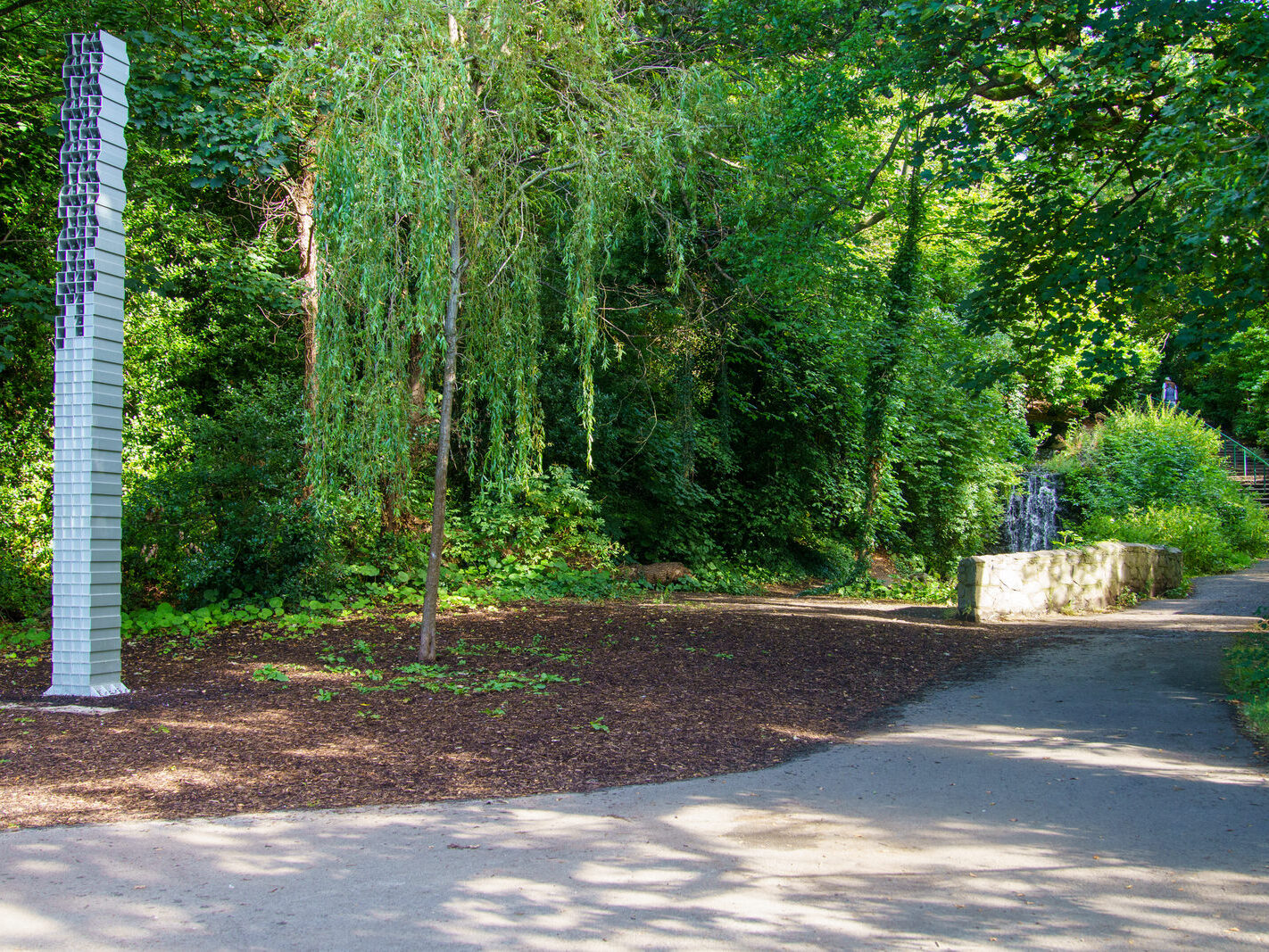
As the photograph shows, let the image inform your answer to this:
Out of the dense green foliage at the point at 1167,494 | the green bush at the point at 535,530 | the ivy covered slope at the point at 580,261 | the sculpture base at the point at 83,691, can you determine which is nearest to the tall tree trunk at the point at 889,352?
the ivy covered slope at the point at 580,261

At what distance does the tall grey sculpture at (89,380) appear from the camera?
6816mm

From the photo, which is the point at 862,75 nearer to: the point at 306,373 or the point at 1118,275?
the point at 1118,275

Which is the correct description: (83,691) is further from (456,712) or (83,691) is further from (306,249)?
(306,249)

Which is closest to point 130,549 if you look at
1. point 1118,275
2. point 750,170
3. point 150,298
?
point 150,298

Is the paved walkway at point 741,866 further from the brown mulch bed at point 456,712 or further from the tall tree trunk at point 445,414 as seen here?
the tall tree trunk at point 445,414

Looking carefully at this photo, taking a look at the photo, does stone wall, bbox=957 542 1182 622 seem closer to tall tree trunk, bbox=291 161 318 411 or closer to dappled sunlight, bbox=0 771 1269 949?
A: dappled sunlight, bbox=0 771 1269 949

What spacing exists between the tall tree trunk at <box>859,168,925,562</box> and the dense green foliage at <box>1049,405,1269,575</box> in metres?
4.33

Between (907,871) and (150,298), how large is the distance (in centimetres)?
1268

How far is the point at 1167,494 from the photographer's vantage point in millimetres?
19031

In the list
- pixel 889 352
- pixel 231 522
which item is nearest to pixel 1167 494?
pixel 889 352

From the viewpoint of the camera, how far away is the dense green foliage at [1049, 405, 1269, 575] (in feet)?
54.2

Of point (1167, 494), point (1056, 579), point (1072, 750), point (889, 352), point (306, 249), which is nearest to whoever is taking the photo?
point (1072, 750)

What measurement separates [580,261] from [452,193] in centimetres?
114

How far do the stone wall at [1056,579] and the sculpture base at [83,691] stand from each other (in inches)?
353
